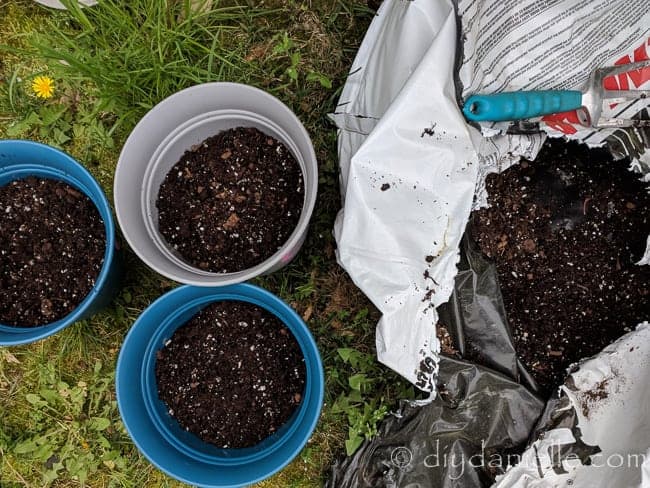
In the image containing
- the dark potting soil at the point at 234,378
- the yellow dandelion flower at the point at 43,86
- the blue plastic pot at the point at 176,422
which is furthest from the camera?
the yellow dandelion flower at the point at 43,86

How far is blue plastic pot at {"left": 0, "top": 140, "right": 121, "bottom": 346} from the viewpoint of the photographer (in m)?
1.09

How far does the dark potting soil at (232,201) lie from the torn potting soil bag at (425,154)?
0.16 m

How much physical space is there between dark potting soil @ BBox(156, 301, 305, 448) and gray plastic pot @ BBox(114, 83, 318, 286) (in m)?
0.16

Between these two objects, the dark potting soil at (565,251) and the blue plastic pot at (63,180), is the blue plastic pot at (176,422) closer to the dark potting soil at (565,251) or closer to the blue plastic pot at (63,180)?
the blue plastic pot at (63,180)

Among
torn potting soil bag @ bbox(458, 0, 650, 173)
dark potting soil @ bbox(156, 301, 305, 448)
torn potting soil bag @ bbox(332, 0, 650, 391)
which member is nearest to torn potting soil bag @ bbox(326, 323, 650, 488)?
torn potting soil bag @ bbox(332, 0, 650, 391)

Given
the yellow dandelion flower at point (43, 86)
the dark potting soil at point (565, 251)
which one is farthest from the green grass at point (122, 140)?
the dark potting soil at point (565, 251)

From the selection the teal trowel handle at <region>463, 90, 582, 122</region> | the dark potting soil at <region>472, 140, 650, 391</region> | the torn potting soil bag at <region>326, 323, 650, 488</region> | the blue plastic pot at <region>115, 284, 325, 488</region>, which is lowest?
the blue plastic pot at <region>115, 284, 325, 488</region>

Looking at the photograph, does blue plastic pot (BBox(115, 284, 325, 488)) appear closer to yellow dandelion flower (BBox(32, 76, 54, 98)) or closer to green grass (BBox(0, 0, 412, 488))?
green grass (BBox(0, 0, 412, 488))

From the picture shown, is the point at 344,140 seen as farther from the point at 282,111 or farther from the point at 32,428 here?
the point at 32,428

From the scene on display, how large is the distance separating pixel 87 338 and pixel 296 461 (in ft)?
1.82

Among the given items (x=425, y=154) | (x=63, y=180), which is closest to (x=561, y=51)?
(x=425, y=154)

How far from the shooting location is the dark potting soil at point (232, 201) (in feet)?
3.75

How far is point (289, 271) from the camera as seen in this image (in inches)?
51.0

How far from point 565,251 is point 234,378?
0.73 m
